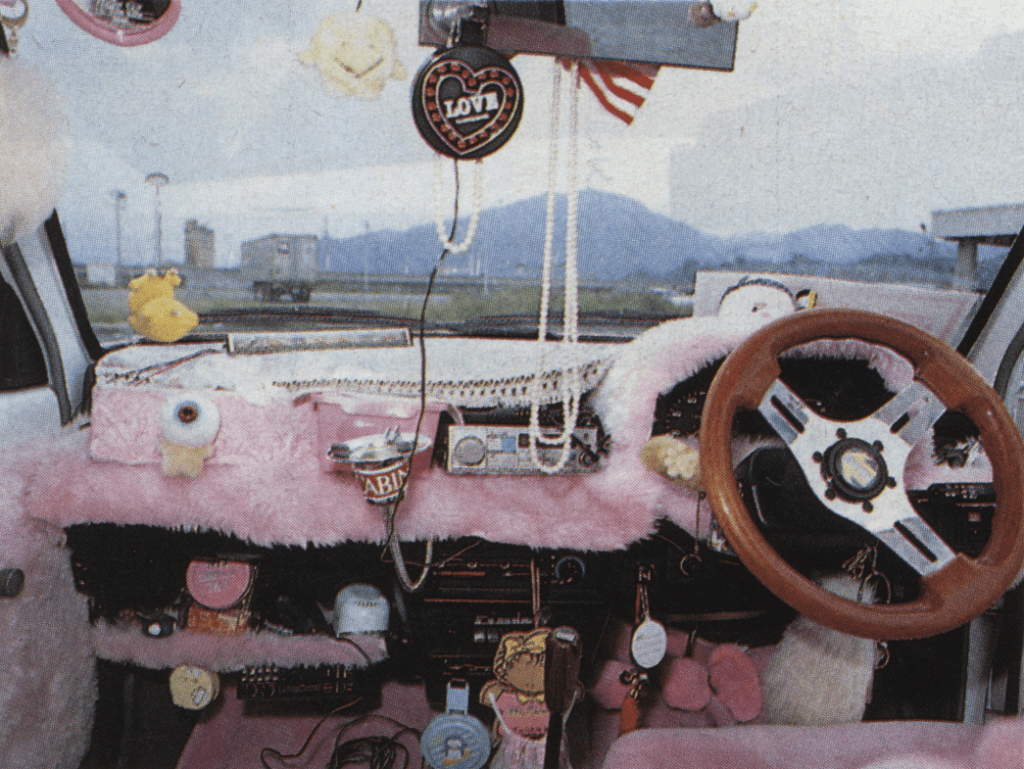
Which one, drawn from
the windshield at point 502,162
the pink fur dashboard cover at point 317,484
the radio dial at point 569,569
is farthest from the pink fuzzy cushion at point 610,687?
the windshield at point 502,162

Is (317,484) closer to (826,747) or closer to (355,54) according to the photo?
(355,54)

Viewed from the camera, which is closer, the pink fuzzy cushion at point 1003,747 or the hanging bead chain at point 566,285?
the pink fuzzy cushion at point 1003,747

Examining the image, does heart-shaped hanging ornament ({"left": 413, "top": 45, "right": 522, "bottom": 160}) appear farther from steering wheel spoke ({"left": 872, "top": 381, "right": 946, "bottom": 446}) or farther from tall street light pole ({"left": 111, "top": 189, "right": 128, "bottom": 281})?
steering wheel spoke ({"left": 872, "top": 381, "right": 946, "bottom": 446})

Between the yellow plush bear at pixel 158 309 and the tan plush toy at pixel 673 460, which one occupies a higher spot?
the yellow plush bear at pixel 158 309

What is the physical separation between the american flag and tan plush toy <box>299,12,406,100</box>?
1.43ft

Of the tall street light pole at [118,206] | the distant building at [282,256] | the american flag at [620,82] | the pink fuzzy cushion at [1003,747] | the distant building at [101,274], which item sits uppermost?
the american flag at [620,82]

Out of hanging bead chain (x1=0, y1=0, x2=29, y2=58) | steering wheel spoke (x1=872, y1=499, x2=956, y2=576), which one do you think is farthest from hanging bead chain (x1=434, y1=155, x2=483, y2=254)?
steering wheel spoke (x1=872, y1=499, x2=956, y2=576)

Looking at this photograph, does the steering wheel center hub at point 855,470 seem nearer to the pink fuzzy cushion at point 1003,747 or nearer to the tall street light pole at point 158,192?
the pink fuzzy cushion at point 1003,747

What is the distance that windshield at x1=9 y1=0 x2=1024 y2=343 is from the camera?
147cm

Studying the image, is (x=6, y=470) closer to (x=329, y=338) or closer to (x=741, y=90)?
(x=329, y=338)

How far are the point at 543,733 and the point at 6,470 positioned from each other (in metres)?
1.51

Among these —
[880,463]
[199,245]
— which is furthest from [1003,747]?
[199,245]

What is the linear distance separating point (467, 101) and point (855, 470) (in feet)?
3.58

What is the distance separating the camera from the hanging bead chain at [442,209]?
63.0 inches
